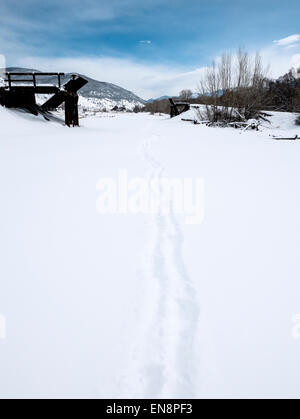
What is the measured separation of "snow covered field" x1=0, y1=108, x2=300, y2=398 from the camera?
4.52 feet

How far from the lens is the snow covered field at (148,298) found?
4.52 feet

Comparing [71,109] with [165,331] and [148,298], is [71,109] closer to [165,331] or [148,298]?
[148,298]

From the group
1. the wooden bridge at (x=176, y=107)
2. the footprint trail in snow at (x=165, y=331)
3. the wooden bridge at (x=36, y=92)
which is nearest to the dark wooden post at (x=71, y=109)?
the wooden bridge at (x=36, y=92)

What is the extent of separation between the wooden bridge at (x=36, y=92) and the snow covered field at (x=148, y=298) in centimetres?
1125

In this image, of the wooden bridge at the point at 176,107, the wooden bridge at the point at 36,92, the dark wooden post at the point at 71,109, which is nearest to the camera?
the wooden bridge at the point at 36,92

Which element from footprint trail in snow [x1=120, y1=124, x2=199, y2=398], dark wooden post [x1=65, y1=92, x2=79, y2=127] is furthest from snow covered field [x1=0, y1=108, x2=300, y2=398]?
dark wooden post [x1=65, y1=92, x2=79, y2=127]

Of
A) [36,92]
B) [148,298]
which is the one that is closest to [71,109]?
[36,92]

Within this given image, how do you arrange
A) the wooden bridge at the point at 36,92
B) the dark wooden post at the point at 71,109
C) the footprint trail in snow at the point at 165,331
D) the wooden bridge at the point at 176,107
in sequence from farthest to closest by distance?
1. the wooden bridge at the point at 176,107
2. the dark wooden post at the point at 71,109
3. the wooden bridge at the point at 36,92
4. the footprint trail in snow at the point at 165,331

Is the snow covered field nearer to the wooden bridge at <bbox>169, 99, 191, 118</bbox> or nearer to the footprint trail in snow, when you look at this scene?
the footprint trail in snow

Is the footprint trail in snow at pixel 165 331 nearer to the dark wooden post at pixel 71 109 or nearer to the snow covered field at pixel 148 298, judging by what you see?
the snow covered field at pixel 148 298

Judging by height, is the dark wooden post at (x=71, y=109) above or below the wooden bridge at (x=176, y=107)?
below

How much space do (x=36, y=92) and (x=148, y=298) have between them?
14567 millimetres

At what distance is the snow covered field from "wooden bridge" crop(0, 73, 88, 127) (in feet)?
36.9

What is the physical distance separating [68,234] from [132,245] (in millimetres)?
770
